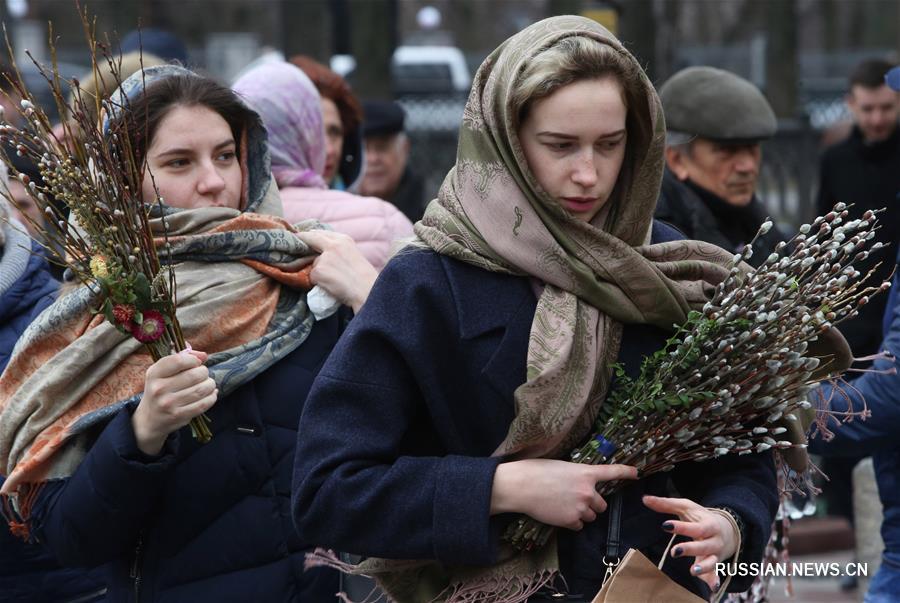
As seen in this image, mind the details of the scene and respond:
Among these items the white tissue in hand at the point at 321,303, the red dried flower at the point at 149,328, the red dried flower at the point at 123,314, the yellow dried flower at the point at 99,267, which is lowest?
the white tissue in hand at the point at 321,303

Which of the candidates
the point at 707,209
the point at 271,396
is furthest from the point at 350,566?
the point at 707,209

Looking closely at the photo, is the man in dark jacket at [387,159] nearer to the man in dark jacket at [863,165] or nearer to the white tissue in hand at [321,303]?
the man in dark jacket at [863,165]

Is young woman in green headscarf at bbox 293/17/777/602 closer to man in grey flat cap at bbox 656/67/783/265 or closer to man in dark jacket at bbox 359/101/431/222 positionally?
man in grey flat cap at bbox 656/67/783/265

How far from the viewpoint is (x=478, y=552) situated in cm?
258

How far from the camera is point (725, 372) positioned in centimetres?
263

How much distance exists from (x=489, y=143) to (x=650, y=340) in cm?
48

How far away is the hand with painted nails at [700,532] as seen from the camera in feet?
8.32

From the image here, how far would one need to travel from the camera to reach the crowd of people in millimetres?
2631

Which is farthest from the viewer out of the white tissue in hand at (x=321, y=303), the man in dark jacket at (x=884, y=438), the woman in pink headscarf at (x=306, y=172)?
the woman in pink headscarf at (x=306, y=172)

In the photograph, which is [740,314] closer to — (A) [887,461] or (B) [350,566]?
(B) [350,566]

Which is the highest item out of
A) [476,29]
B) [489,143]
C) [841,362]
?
[489,143]

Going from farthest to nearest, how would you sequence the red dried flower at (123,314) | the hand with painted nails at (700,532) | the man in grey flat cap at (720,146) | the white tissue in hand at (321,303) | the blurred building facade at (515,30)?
the blurred building facade at (515,30), the man in grey flat cap at (720,146), the white tissue in hand at (321,303), the red dried flower at (123,314), the hand with painted nails at (700,532)

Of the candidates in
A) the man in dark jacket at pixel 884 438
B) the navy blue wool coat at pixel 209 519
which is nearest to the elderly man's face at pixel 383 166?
the man in dark jacket at pixel 884 438

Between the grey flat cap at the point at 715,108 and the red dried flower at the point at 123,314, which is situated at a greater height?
the grey flat cap at the point at 715,108
